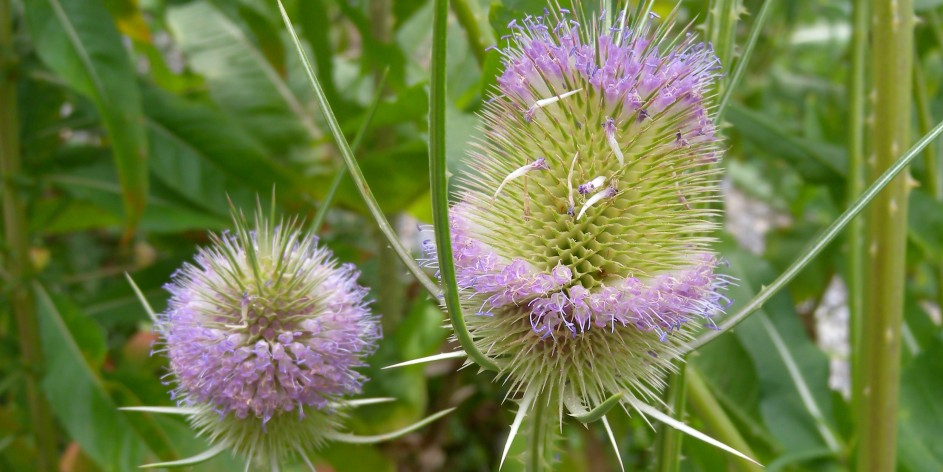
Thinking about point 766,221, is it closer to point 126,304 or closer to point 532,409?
point 126,304

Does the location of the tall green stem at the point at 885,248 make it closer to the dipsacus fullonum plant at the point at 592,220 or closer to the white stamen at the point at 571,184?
the dipsacus fullonum plant at the point at 592,220

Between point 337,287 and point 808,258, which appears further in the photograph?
point 337,287

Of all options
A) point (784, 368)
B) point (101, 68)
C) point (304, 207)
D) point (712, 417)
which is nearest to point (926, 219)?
point (784, 368)

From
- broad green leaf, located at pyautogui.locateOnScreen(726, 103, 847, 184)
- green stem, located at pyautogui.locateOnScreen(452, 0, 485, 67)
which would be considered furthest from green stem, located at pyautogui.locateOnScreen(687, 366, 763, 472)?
broad green leaf, located at pyautogui.locateOnScreen(726, 103, 847, 184)

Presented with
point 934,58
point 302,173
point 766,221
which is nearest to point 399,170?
point 302,173

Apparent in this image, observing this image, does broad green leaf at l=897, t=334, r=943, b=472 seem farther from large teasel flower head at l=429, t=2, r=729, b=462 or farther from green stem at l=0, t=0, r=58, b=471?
Result: green stem at l=0, t=0, r=58, b=471

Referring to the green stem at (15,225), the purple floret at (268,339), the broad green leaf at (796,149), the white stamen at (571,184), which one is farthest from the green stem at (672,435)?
the green stem at (15,225)
